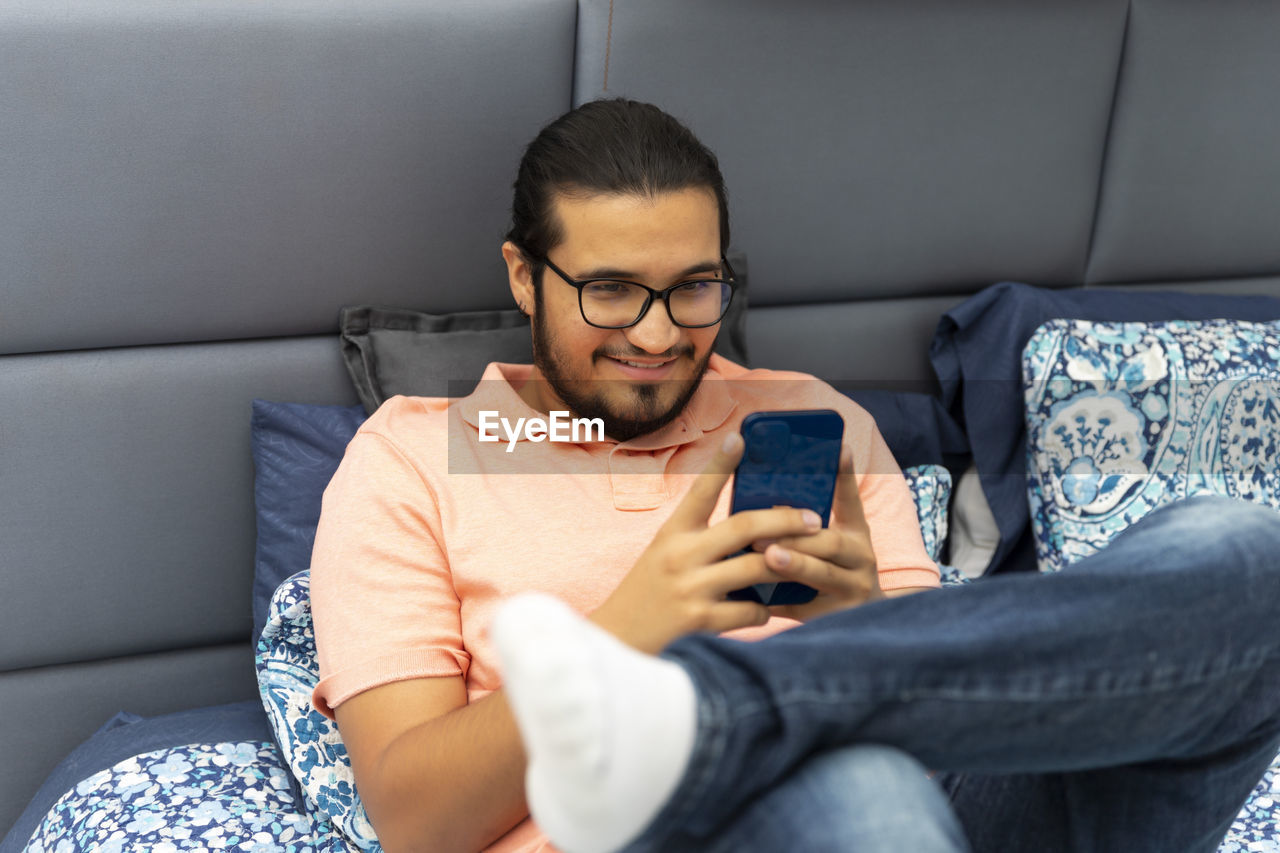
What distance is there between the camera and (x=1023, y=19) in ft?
5.42

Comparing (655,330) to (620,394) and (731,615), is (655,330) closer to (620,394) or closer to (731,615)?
(620,394)

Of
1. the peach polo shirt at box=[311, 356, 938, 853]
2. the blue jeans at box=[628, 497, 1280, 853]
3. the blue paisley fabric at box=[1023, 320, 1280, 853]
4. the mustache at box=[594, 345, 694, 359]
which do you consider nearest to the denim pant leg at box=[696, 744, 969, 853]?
the blue jeans at box=[628, 497, 1280, 853]

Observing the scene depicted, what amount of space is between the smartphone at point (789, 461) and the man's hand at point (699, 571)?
0.02 m

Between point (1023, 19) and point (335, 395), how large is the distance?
1.23m

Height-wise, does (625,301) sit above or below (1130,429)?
above

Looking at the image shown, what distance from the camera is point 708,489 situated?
866 millimetres

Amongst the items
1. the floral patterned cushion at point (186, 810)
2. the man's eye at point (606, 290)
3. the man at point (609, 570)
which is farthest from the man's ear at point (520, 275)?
the floral patterned cushion at point (186, 810)

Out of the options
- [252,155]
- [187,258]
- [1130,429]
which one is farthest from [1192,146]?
[187,258]

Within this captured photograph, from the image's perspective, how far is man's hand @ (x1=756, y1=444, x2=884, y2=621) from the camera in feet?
2.89

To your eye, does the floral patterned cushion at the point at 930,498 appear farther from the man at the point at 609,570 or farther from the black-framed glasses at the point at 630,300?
the black-framed glasses at the point at 630,300

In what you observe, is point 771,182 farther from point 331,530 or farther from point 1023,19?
point 331,530

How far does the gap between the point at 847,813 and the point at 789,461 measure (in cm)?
33

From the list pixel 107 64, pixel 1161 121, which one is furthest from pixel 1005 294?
pixel 107 64

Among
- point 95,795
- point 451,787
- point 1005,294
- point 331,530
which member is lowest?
point 95,795
